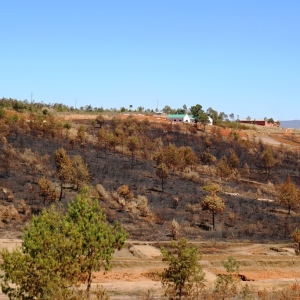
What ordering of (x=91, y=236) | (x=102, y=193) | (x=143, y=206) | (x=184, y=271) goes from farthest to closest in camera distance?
(x=102, y=193) → (x=143, y=206) → (x=184, y=271) → (x=91, y=236)

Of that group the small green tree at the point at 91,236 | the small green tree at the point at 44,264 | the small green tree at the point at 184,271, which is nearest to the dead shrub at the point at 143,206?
the small green tree at the point at 184,271

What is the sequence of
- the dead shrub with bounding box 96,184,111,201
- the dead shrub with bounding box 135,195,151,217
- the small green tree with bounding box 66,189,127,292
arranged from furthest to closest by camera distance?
the dead shrub with bounding box 96,184,111,201
the dead shrub with bounding box 135,195,151,217
the small green tree with bounding box 66,189,127,292

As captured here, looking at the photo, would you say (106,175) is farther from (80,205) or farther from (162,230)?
(80,205)

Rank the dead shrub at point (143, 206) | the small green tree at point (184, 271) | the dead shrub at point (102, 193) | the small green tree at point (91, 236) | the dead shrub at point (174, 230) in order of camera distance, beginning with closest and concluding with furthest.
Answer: the small green tree at point (91, 236) < the small green tree at point (184, 271) < the dead shrub at point (174, 230) < the dead shrub at point (143, 206) < the dead shrub at point (102, 193)

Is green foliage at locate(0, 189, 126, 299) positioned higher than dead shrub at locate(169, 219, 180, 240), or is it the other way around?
green foliage at locate(0, 189, 126, 299)

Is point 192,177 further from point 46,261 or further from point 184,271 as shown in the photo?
point 46,261

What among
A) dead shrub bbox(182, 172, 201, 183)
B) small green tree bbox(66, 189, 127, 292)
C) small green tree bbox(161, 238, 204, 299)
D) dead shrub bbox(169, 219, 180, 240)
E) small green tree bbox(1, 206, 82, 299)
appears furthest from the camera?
dead shrub bbox(182, 172, 201, 183)

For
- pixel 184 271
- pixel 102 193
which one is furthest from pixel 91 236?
pixel 102 193

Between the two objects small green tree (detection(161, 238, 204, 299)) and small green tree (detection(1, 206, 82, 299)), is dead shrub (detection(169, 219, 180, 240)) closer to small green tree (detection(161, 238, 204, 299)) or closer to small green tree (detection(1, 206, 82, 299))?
small green tree (detection(161, 238, 204, 299))

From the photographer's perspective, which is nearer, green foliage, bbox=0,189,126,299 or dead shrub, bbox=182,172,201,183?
green foliage, bbox=0,189,126,299

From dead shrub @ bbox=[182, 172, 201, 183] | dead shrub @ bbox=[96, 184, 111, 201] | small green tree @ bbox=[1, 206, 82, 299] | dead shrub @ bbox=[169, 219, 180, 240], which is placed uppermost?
small green tree @ bbox=[1, 206, 82, 299]

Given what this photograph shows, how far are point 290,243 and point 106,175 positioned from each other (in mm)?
24220

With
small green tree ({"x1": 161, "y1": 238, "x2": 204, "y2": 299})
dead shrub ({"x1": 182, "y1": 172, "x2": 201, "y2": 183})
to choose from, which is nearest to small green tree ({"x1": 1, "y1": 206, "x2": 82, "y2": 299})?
small green tree ({"x1": 161, "y1": 238, "x2": 204, "y2": 299})

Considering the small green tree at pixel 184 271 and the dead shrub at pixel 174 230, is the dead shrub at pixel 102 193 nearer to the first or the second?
the dead shrub at pixel 174 230
